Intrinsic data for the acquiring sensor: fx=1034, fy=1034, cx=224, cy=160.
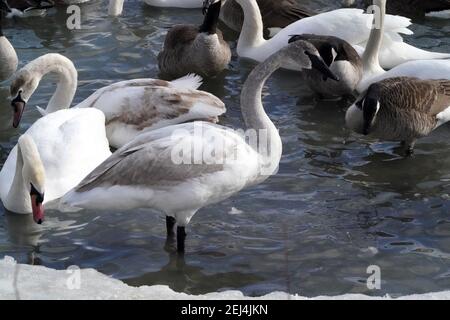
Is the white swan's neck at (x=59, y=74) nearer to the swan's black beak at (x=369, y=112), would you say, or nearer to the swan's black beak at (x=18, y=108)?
the swan's black beak at (x=18, y=108)

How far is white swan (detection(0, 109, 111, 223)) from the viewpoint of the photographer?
769cm

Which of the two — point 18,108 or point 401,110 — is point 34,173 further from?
point 401,110

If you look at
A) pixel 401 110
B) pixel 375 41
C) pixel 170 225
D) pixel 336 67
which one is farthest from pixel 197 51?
pixel 170 225

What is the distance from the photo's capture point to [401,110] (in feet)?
30.2

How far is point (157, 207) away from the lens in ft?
24.2

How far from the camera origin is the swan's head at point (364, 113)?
359 inches

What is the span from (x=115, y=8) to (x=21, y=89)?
11.7 ft

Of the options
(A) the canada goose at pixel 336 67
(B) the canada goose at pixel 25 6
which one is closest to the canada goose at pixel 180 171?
(A) the canada goose at pixel 336 67

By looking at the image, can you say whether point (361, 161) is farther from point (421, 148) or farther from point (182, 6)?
point (182, 6)

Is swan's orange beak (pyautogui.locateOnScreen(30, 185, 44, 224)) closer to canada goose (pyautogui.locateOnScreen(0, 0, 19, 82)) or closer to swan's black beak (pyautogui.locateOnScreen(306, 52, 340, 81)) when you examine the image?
swan's black beak (pyautogui.locateOnScreen(306, 52, 340, 81))

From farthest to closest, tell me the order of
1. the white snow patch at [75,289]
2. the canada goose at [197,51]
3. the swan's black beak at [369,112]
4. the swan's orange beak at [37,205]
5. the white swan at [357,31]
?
the white swan at [357,31]
the canada goose at [197,51]
the swan's black beak at [369,112]
the swan's orange beak at [37,205]
the white snow patch at [75,289]
